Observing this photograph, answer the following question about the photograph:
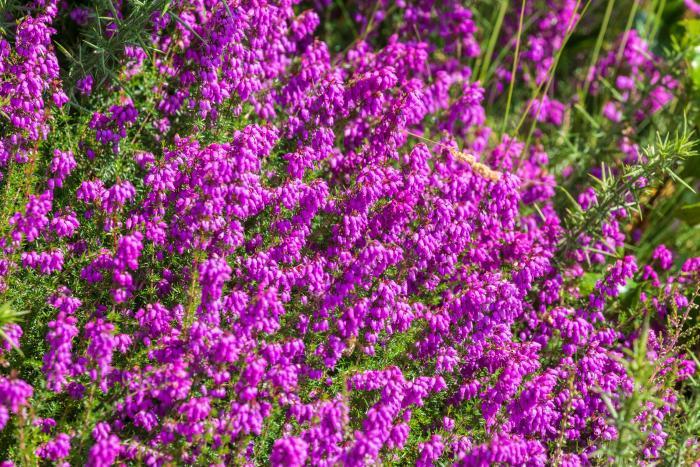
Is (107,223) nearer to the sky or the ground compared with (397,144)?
nearer to the ground

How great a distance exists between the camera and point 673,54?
7.34 metres

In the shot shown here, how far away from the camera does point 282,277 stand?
13.9 feet

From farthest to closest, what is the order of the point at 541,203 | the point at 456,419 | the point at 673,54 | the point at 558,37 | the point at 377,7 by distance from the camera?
the point at 558,37, the point at 673,54, the point at 377,7, the point at 541,203, the point at 456,419

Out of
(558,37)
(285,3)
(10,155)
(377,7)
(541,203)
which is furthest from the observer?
(558,37)

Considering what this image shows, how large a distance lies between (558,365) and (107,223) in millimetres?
2825

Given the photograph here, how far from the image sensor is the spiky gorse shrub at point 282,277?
3881mm

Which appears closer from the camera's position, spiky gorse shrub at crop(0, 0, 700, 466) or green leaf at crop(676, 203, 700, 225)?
spiky gorse shrub at crop(0, 0, 700, 466)

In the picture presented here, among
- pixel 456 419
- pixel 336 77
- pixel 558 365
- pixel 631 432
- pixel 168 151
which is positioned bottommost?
pixel 456 419

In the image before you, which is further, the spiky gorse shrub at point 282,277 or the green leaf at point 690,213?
the green leaf at point 690,213

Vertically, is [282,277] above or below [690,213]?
below

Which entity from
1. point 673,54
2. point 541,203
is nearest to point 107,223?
point 541,203

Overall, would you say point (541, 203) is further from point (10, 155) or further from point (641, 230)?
point (10, 155)

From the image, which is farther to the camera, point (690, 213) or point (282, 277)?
point (690, 213)

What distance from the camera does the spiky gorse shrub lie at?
12.7ft
